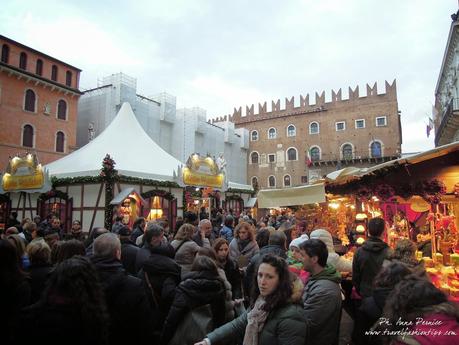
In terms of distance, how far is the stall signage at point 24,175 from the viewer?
428 inches

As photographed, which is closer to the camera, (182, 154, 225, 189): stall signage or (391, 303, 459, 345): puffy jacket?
Answer: (391, 303, 459, 345): puffy jacket

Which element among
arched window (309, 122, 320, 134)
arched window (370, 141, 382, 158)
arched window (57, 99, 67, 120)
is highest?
arched window (309, 122, 320, 134)

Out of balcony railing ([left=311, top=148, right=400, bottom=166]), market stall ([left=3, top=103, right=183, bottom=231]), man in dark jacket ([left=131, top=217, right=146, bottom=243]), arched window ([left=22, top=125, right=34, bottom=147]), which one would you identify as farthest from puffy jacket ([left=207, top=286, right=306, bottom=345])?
balcony railing ([left=311, top=148, right=400, bottom=166])

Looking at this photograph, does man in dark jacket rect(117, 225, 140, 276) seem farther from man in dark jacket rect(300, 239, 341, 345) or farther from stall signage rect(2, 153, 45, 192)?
stall signage rect(2, 153, 45, 192)

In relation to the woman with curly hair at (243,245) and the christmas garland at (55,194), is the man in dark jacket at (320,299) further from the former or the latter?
the christmas garland at (55,194)

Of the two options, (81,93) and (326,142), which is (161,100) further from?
(326,142)

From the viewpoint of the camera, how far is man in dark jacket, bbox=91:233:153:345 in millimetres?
2113

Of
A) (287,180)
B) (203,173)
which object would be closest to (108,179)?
(203,173)

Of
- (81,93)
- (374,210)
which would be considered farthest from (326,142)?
(374,210)

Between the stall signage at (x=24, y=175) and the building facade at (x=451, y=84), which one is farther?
the building facade at (x=451, y=84)

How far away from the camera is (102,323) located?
1.61 m

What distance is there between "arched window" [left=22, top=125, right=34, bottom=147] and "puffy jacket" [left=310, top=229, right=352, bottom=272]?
20.8 metres

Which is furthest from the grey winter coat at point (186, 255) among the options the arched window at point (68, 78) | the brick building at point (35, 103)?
the arched window at point (68, 78)

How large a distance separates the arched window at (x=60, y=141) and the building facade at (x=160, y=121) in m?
1.67
